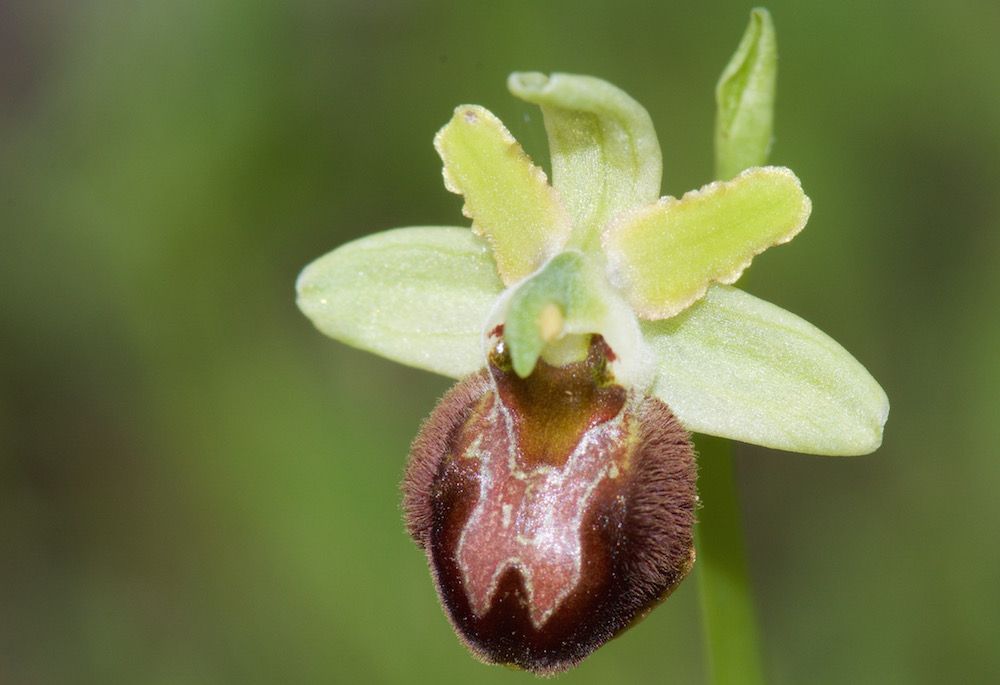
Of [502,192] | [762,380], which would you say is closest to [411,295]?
[502,192]

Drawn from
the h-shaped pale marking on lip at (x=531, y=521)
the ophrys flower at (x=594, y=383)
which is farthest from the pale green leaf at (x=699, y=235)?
the h-shaped pale marking on lip at (x=531, y=521)

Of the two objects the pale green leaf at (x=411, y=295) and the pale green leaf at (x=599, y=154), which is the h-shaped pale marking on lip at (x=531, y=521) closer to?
the pale green leaf at (x=411, y=295)

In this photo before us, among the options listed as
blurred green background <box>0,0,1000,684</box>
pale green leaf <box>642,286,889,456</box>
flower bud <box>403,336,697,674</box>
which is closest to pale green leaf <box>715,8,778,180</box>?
pale green leaf <box>642,286,889,456</box>

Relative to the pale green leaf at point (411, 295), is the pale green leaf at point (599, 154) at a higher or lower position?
higher

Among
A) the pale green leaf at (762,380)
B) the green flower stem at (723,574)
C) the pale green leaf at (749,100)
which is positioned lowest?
the green flower stem at (723,574)

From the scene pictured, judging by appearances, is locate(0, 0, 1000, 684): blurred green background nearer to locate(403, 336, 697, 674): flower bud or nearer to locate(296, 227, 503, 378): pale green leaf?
locate(296, 227, 503, 378): pale green leaf

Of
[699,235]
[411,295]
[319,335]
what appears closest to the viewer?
[699,235]

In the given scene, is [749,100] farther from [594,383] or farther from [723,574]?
[723,574]
